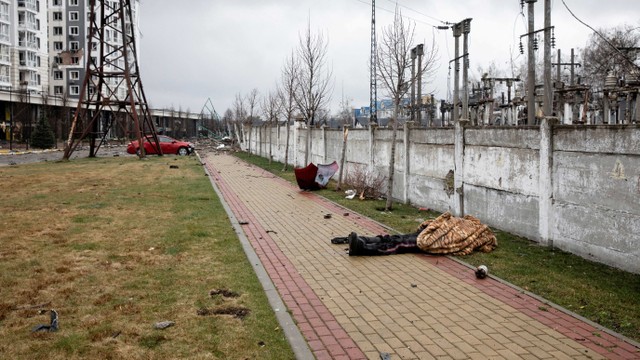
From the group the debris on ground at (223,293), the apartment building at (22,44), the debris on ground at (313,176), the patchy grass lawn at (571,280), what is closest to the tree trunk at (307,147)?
the debris on ground at (313,176)

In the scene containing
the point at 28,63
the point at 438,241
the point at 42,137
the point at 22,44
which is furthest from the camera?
the point at 28,63

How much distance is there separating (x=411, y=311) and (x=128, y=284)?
350 centimetres

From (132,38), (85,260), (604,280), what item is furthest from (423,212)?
(132,38)

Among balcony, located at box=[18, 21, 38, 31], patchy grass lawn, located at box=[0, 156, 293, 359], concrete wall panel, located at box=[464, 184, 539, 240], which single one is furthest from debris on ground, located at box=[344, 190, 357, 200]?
balcony, located at box=[18, 21, 38, 31]

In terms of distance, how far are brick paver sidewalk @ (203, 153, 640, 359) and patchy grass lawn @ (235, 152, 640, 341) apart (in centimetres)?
29

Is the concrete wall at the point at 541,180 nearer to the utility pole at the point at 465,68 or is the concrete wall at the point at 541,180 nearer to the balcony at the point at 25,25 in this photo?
the utility pole at the point at 465,68

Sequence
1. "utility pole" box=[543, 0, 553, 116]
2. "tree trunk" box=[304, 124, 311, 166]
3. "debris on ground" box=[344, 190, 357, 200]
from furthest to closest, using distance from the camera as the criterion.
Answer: "tree trunk" box=[304, 124, 311, 166]
"debris on ground" box=[344, 190, 357, 200]
"utility pole" box=[543, 0, 553, 116]

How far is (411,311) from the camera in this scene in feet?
20.1

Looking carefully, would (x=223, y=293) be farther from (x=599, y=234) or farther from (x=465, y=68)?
(x=465, y=68)

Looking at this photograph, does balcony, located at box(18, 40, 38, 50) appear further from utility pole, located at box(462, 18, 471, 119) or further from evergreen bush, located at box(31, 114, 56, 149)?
utility pole, located at box(462, 18, 471, 119)

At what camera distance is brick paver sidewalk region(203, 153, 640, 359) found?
5.04 meters

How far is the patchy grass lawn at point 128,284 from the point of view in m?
4.90

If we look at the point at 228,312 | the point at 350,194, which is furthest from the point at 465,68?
the point at 228,312

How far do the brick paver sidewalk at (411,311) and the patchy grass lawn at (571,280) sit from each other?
0.95 feet
